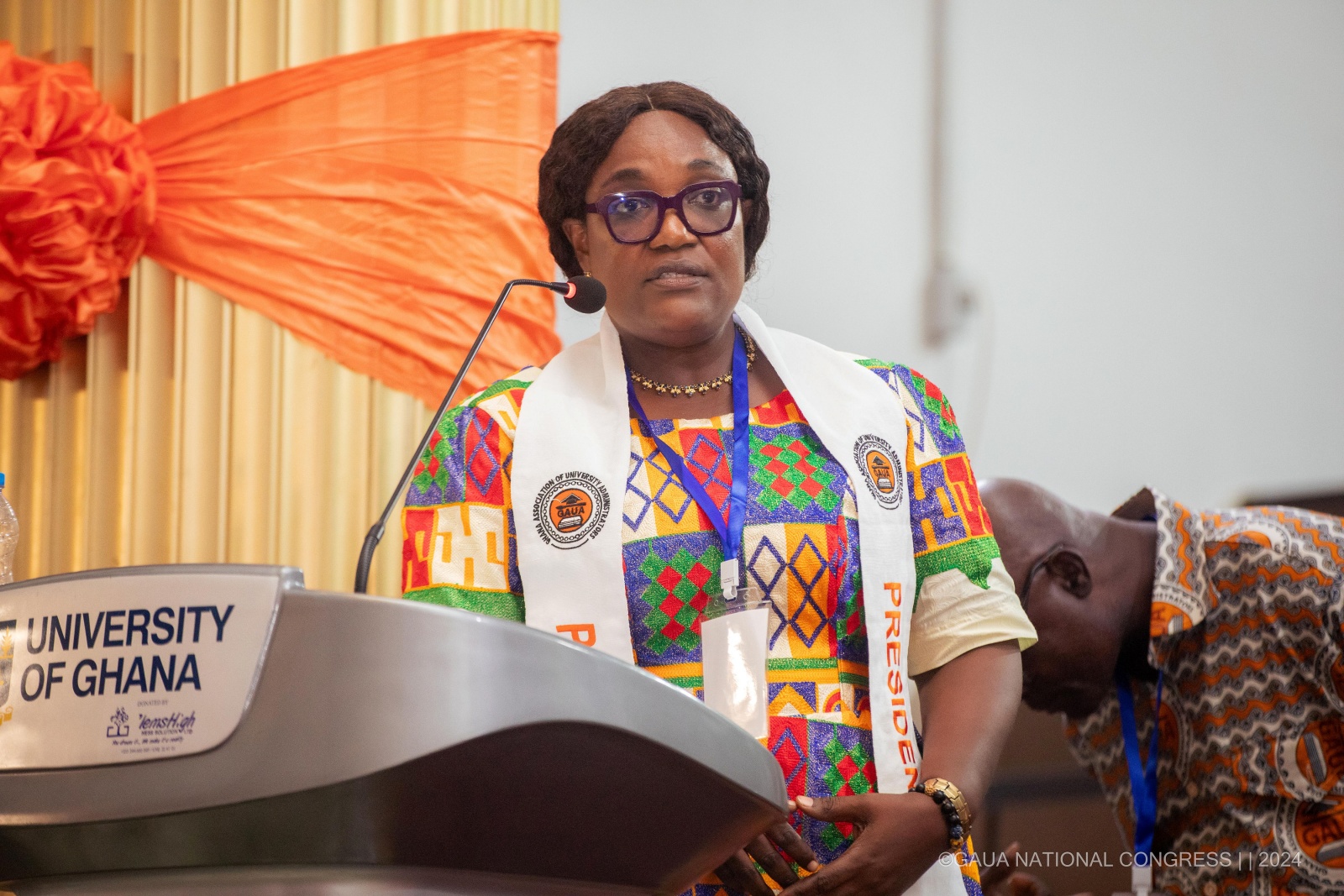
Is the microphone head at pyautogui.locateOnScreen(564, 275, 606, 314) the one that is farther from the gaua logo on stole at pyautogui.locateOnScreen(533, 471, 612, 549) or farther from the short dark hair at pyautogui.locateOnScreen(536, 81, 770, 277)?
the short dark hair at pyautogui.locateOnScreen(536, 81, 770, 277)

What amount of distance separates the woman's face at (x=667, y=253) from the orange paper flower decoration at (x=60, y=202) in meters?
1.30

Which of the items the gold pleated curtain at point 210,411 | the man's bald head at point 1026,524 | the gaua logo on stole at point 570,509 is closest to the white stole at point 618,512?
the gaua logo on stole at point 570,509

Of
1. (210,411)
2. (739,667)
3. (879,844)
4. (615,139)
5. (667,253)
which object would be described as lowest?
(879,844)

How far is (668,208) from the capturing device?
4.92ft

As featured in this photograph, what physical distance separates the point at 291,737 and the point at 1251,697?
2215 mm

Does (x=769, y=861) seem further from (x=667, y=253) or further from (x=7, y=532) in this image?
(x=7, y=532)

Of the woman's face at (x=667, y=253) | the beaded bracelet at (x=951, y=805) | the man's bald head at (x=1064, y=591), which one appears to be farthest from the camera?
the man's bald head at (x=1064, y=591)

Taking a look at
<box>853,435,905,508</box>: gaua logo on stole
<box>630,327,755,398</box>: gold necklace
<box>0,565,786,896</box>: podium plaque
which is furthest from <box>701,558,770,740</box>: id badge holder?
<box>0,565,786,896</box>: podium plaque

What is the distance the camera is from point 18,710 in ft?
2.17

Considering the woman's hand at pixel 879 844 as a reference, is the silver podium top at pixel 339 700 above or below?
above

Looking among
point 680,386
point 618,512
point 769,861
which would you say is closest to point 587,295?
point 618,512

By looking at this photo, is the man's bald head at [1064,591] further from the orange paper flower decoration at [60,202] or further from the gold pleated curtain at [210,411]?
the orange paper flower decoration at [60,202]

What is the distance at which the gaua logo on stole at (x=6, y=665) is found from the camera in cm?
67

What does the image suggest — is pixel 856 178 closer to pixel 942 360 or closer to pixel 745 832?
pixel 942 360
